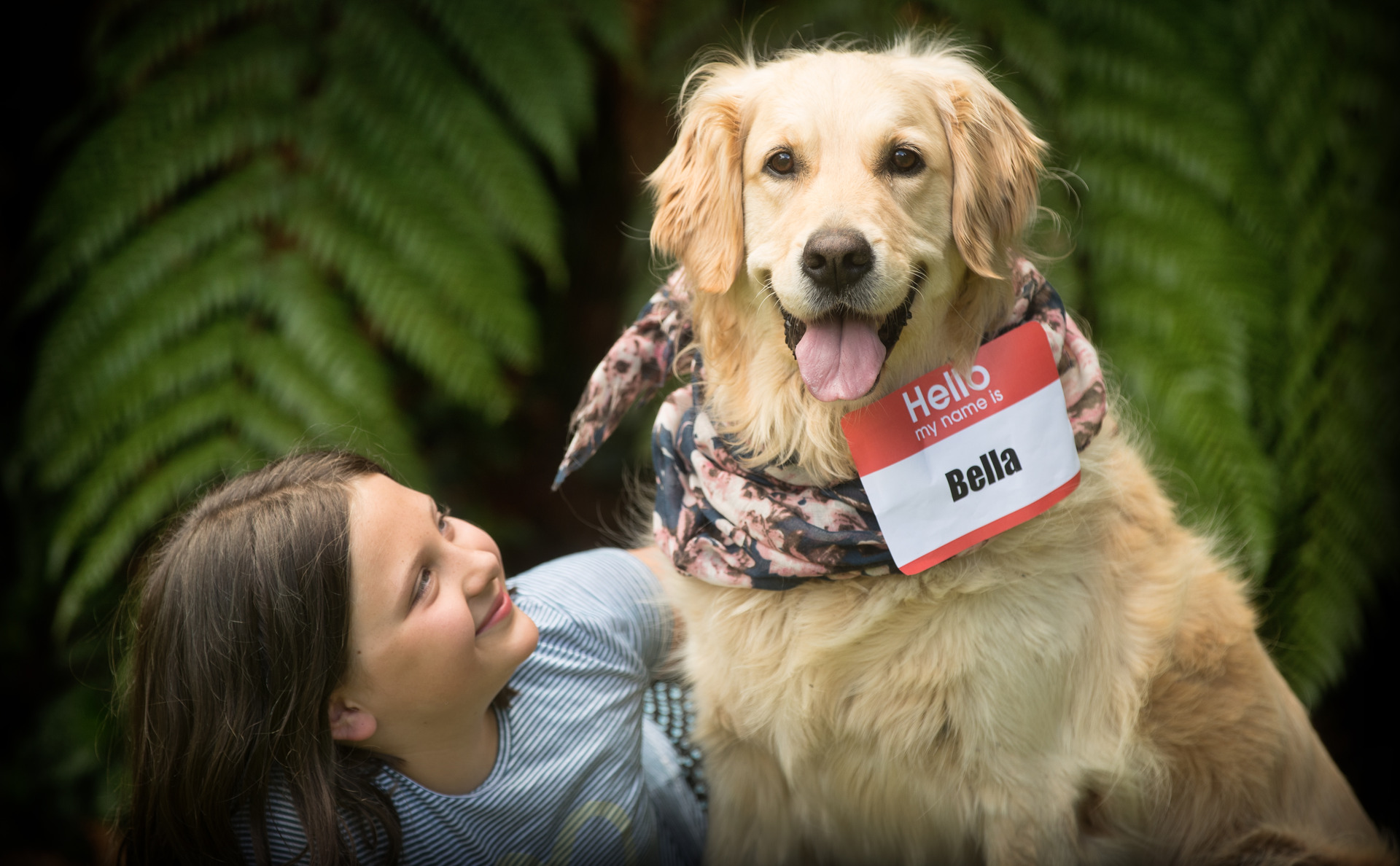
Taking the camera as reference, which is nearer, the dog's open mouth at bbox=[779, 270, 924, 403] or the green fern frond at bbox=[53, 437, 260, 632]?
the dog's open mouth at bbox=[779, 270, 924, 403]

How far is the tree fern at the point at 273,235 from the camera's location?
8.77 ft

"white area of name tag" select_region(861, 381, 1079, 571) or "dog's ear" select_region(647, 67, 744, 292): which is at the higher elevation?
"dog's ear" select_region(647, 67, 744, 292)

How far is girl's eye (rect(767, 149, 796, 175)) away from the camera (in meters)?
1.65

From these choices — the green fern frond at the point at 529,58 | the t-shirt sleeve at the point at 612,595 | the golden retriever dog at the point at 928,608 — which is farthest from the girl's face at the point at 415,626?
the green fern frond at the point at 529,58

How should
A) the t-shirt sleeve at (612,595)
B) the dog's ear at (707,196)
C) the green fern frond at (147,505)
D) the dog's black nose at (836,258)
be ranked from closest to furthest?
1. the dog's black nose at (836,258)
2. the dog's ear at (707,196)
3. the t-shirt sleeve at (612,595)
4. the green fern frond at (147,505)

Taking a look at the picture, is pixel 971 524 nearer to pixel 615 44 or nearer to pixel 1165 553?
pixel 1165 553

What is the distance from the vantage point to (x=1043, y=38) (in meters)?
2.72

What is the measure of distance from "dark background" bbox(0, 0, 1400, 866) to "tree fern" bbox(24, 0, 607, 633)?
9.9 inches

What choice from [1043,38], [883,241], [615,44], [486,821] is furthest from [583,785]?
[1043,38]

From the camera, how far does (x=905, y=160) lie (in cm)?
162

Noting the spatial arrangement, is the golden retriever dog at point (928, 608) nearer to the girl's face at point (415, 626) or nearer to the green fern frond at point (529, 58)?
the girl's face at point (415, 626)

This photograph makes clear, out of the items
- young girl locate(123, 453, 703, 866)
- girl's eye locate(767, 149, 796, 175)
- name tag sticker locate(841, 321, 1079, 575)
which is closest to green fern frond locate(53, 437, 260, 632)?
young girl locate(123, 453, 703, 866)

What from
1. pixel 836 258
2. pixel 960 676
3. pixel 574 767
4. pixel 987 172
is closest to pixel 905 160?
pixel 987 172

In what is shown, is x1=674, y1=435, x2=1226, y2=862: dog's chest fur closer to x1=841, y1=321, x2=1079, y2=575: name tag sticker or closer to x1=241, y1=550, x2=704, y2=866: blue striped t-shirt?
x1=841, y1=321, x2=1079, y2=575: name tag sticker
